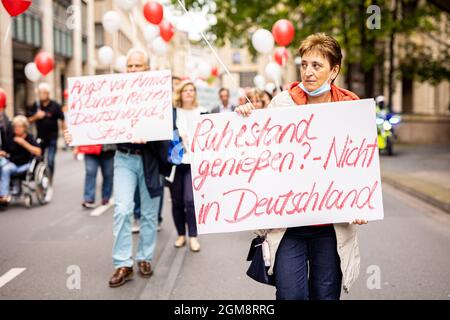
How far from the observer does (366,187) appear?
9.08 ft

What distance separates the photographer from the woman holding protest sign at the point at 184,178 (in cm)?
570

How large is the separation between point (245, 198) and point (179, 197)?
3.19 meters

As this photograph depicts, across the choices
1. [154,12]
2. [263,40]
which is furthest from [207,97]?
[154,12]

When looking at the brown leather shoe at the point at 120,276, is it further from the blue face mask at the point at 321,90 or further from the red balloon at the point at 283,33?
the red balloon at the point at 283,33

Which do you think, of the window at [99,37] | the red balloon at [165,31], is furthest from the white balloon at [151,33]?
the window at [99,37]

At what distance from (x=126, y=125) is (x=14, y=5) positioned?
124cm

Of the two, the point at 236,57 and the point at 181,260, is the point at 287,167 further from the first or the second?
the point at 236,57

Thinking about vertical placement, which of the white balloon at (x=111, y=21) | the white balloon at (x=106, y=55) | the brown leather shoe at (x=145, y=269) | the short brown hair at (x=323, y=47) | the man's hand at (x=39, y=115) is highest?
the white balloon at (x=111, y=21)

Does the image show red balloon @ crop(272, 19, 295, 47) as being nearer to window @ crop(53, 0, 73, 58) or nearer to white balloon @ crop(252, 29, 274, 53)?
white balloon @ crop(252, 29, 274, 53)

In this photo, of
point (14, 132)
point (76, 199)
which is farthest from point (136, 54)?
point (76, 199)

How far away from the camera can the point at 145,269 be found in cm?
484

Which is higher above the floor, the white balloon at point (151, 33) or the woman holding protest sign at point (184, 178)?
the white balloon at point (151, 33)

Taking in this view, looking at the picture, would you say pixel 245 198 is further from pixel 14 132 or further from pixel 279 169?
pixel 14 132

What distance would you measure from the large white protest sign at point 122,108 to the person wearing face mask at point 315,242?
1894mm
